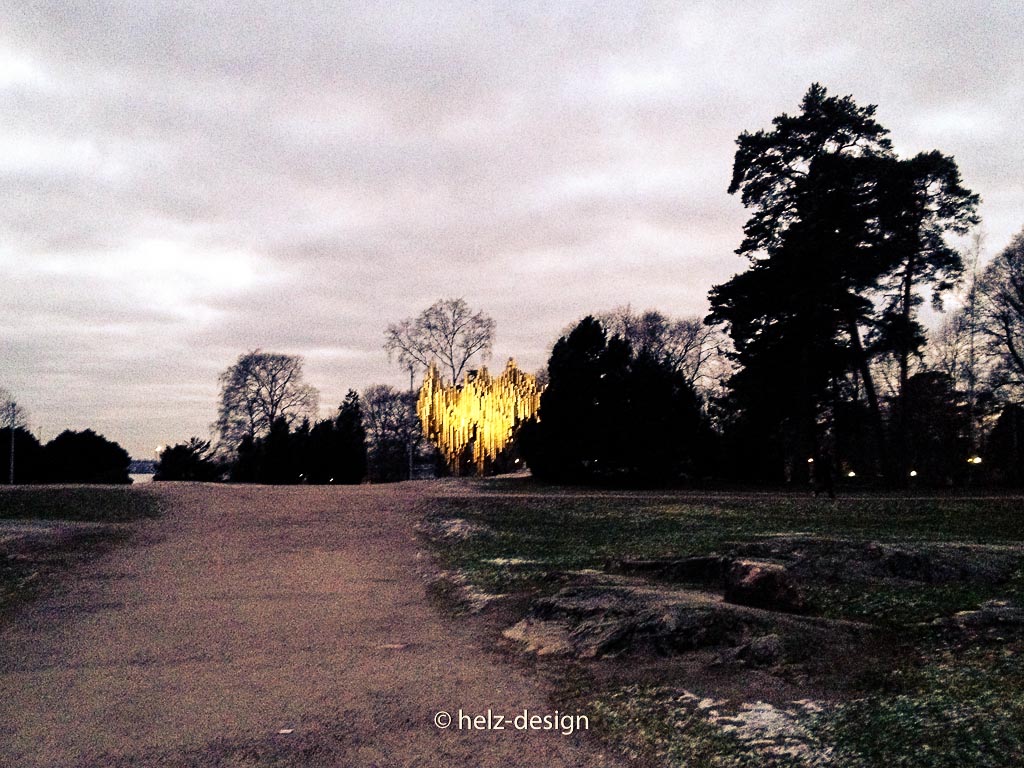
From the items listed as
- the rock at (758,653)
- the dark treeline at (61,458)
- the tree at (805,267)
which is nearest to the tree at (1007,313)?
the tree at (805,267)

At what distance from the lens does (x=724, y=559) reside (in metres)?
13.1

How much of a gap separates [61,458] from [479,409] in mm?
28975

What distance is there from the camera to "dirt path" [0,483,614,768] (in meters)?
6.54

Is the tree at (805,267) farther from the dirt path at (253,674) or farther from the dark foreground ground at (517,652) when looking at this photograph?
the dirt path at (253,674)

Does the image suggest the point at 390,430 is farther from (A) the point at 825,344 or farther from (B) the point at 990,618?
(B) the point at 990,618

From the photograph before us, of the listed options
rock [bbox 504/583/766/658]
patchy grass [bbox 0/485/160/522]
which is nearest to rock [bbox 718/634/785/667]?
rock [bbox 504/583/766/658]

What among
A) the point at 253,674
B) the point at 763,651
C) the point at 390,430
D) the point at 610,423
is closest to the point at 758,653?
the point at 763,651

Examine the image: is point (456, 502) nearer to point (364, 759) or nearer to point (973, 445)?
point (364, 759)

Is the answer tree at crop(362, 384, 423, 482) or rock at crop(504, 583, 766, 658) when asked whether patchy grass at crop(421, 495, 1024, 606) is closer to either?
rock at crop(504, 583, 766, 658)

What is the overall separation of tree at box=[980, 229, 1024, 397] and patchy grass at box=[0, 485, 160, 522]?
39.4 m

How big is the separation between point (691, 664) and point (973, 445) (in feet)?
139

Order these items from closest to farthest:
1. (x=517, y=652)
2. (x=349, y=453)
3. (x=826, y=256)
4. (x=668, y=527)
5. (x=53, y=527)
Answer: (x=517, y=652), (x=53, y=527), (x=668, y=527), (x=826, y=256), (x=349, y=453)

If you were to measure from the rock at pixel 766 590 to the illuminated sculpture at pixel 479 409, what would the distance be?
27125mm

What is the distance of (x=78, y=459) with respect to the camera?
1891 inches
